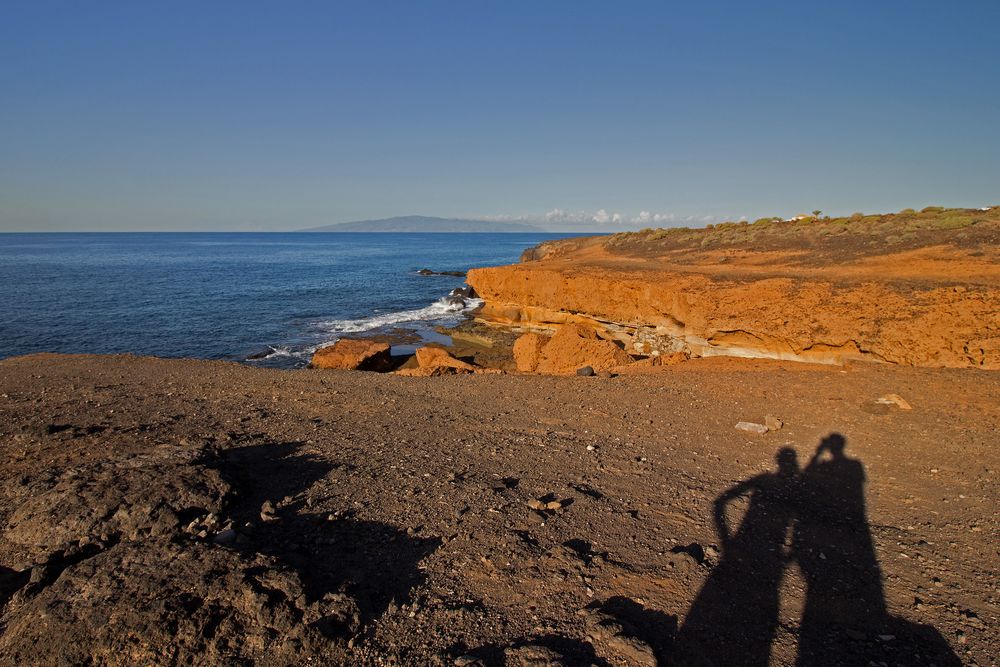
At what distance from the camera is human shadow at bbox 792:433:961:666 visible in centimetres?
394

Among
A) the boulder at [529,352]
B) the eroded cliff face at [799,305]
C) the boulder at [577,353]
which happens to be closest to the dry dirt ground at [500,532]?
the eroded cliff face at [799,305]

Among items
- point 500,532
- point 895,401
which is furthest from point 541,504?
point 895,401

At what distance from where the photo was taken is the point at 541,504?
5.81 m

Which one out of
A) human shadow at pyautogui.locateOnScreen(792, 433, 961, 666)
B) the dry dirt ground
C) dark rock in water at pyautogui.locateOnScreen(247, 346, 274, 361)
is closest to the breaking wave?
dark rock in water at pyautogui.locateOnScreen(247, 346, 274, 361)

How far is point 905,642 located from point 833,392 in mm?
7133

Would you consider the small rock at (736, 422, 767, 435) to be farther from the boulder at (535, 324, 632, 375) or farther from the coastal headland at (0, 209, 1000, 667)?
the boulder at (535, 324, 632, 375)

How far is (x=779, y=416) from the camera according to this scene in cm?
927

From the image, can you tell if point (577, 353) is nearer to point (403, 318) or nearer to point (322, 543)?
point (322, 543)

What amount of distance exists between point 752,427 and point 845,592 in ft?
14.1

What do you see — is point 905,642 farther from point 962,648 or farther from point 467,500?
point 467,500

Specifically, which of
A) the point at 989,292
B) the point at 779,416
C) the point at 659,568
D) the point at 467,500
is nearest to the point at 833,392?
the point at 779,416

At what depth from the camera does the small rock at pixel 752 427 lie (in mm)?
8641

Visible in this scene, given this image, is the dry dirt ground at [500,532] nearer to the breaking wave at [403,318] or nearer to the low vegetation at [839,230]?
the low vegetation at [839,230]

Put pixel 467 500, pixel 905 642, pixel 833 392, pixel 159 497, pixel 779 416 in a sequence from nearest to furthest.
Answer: pixel 905 642 < pixel 159 497 < pixel 467 500 < pixel 779 416 < pixel 833 392
